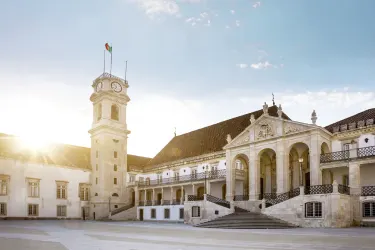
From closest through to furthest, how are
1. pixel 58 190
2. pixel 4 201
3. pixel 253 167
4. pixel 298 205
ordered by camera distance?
pixel 298 205
pixel 253 167
pixel 4 201
pixel 58 190

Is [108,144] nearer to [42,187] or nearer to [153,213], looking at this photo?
[42,187]

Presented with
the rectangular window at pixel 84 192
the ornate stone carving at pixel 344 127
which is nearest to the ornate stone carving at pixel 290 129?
the ornate stone carving at pixel 344 127

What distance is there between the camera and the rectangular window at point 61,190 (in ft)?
163

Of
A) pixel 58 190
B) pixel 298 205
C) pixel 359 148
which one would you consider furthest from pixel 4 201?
pixel 359 148

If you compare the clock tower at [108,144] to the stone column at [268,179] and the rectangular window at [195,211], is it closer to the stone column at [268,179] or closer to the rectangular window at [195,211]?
the rectangular window at [195,211]

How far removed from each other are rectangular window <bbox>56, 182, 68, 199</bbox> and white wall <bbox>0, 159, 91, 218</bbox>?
415 millimetres

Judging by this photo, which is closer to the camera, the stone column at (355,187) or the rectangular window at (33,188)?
the stone column at (355,187)

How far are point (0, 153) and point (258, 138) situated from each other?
2952 cm

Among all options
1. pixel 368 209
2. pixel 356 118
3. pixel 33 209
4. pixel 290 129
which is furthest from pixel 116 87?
pixel 368 209

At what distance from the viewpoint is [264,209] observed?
3089cm

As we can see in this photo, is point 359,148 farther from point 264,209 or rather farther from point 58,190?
point 58,190

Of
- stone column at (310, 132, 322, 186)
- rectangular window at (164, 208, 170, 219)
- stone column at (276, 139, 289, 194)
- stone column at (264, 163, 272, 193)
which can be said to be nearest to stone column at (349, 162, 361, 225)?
stone column at (310, 132, 322, 186)

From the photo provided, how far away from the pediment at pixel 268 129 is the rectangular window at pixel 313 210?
7.18 metres

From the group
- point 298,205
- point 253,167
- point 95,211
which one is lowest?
point 95,211
